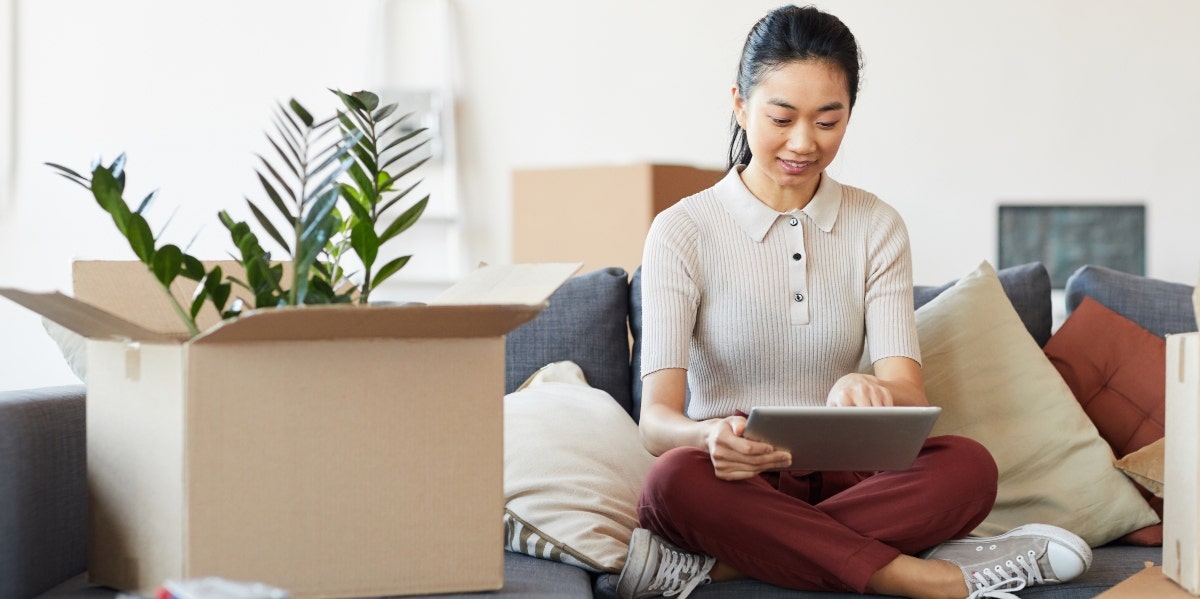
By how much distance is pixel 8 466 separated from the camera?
1.19 m

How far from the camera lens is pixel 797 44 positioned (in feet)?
5.15

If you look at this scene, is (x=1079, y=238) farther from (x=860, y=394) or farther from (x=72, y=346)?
(x=72, y=346)

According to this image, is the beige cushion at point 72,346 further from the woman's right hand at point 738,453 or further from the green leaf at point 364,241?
the woman's right hand at point 738,453

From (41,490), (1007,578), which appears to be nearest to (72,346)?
(41,490)

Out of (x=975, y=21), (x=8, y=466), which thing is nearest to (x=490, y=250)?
(x=975, y=21)

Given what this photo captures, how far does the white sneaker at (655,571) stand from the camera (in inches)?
55.3

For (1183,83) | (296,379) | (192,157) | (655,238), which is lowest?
(296,379)

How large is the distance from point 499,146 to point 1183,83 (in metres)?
1.93

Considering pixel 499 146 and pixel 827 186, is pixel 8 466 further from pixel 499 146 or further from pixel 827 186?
pixel 499 146

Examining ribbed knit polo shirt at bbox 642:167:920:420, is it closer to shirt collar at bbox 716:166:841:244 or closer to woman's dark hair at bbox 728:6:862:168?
shirt collar at bbox 716:166:841:244

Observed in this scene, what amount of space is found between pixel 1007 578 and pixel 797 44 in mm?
741

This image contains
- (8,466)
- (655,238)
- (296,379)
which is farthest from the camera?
(655,238)

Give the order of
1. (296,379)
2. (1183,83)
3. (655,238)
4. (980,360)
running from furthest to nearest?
(1183,83) → (980,360) → (655,238) → (296,379)

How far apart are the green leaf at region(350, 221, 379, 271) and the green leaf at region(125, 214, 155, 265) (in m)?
0.20
